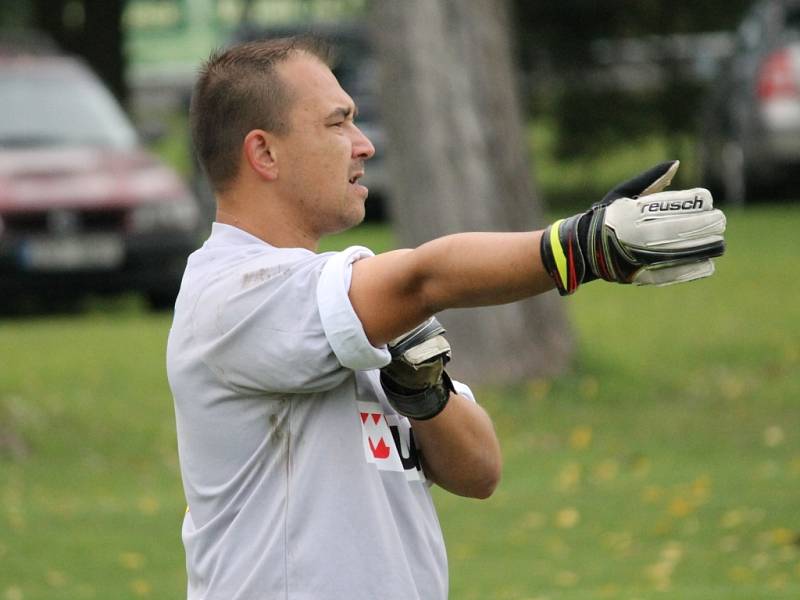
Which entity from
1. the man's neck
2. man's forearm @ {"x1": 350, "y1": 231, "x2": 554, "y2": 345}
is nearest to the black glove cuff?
man's forearm @ {"x1": 350, "y1": 231, "x2": 554, "y2": 345}

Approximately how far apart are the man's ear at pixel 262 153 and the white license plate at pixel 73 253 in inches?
429

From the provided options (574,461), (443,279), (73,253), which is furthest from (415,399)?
(73,253)

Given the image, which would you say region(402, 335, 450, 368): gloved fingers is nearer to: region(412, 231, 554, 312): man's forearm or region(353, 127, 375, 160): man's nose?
region(412, 231, 554, 312): man's forearm

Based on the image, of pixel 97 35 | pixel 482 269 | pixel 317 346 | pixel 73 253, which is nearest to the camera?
pixel 482 269

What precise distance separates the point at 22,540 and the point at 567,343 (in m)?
4.44

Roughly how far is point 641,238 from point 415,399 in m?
0.55

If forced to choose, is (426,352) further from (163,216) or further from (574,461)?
(163,216)

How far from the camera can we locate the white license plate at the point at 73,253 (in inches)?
539

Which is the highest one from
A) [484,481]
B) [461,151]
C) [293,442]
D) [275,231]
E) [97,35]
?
[275,231]

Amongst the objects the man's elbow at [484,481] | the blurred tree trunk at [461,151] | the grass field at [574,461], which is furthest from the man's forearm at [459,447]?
the blurred tree trunk at [461,151]

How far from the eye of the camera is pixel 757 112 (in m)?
17.4

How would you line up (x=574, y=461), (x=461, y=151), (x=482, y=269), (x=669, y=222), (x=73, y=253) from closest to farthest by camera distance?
(x=669, y=222)
(x=482, y=269)
(x=574, y=461)
(x=461, y=151)
(x=73, y=253)

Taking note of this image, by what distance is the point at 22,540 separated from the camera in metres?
7.91

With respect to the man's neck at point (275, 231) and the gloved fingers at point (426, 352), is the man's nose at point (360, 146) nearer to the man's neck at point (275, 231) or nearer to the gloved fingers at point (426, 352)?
the man's neck at point (275, 231)
